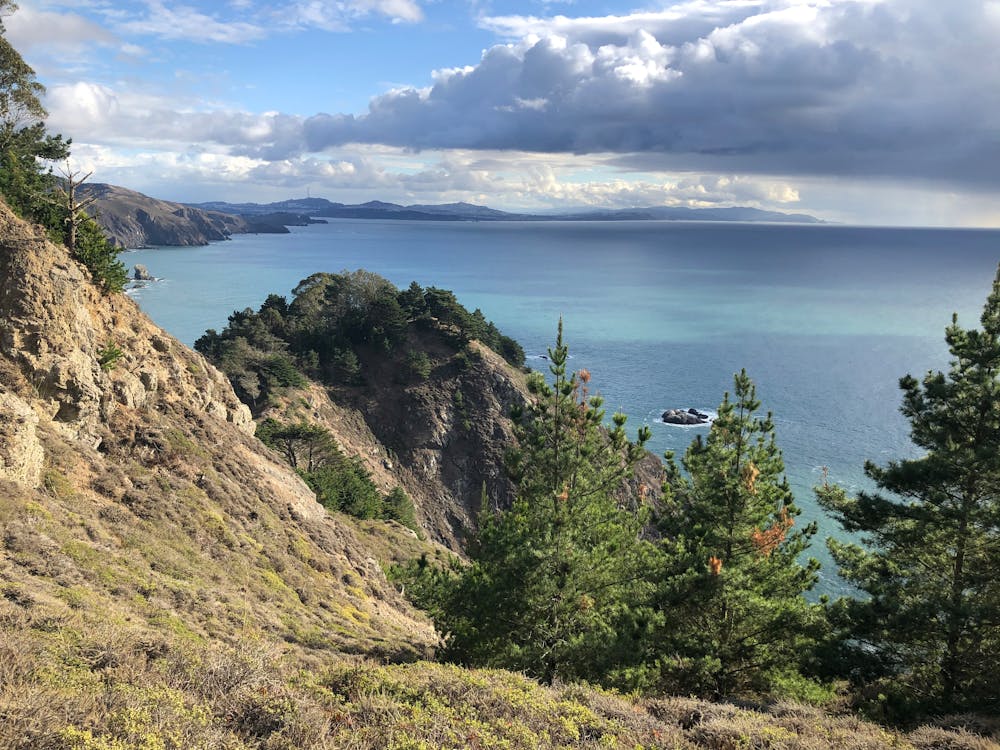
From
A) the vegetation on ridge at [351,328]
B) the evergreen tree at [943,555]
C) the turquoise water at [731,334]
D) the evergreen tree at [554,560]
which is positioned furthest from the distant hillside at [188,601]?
the turquoise water at [731,334]

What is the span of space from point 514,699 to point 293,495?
22265mm

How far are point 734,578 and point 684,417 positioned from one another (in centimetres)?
6191

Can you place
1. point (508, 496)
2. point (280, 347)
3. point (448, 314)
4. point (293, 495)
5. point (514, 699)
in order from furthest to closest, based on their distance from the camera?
point (448, 314) → point (280, 347) → point (508, 496) → point (293, 495) → point (514, 699)

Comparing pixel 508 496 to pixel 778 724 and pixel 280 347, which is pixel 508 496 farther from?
pixel 778 724

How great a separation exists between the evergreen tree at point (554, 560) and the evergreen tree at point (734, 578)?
137 cm

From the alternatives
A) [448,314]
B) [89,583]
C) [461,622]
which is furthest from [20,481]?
[448,314]

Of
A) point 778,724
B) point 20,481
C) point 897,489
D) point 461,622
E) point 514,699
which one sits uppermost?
point 897,489

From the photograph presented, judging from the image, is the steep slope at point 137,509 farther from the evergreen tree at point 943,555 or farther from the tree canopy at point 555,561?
the evergreen tree at point 943,555

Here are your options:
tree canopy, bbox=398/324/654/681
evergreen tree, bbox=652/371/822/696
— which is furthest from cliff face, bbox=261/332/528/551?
evergreen tree, bbox=652/371/822/696

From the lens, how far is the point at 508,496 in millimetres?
64875

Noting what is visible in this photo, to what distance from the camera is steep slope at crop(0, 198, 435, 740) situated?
14125mm

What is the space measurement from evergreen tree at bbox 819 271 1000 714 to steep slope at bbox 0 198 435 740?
40.9 ft

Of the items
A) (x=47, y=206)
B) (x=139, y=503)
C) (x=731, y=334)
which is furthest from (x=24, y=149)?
(x=731, y=334)

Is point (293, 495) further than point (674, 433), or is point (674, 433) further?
point (674, 433)
